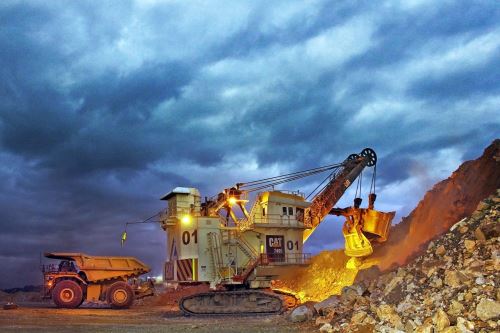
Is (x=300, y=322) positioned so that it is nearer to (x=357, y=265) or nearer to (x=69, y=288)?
(x=357, y=265)

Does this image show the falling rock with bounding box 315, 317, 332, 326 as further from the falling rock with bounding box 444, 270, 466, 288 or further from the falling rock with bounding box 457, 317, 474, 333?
the falling rock with bounding box 457, 317, 474, 333

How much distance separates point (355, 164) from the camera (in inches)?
1107

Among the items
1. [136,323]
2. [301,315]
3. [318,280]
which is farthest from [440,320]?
[318,280]

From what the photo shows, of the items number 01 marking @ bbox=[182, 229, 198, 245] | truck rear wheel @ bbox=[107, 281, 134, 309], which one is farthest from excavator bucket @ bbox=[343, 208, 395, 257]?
truck rear wheel @ bbox=[107, 281, 134, 309]

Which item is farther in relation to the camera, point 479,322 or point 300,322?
point 300,322

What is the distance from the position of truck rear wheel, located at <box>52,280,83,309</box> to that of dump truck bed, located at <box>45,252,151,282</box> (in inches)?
32.2

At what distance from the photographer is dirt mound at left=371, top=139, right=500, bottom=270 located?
1831cm

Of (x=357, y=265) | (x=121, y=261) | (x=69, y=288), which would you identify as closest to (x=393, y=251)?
(x=357, y=265)

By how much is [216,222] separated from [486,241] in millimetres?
13492

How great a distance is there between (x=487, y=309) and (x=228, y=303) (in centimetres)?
1294

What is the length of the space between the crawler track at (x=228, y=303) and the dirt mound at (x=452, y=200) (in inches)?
206

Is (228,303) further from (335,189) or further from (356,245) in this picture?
(335,189)

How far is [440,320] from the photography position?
11078 mm

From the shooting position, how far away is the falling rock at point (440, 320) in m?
10.9
